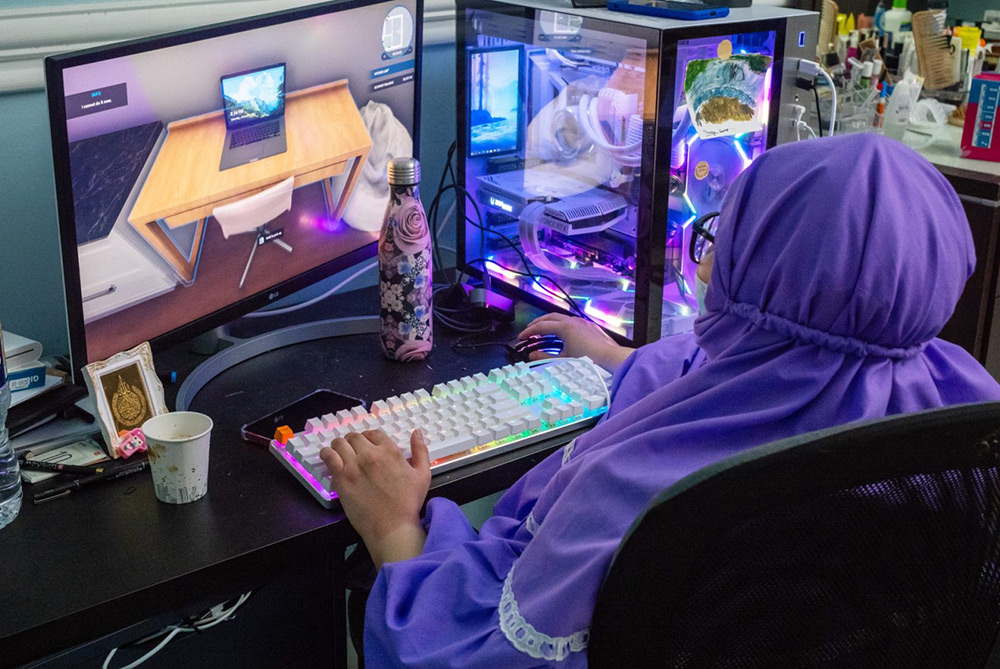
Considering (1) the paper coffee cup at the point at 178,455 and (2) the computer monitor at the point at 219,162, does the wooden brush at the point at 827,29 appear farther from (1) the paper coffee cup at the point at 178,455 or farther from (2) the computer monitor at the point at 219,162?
(1) the paper coffee cup at the point at 178,455

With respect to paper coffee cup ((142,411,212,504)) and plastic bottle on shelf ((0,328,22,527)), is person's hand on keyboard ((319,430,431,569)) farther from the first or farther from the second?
plastic bottle on shelf ((0,328,22,527))

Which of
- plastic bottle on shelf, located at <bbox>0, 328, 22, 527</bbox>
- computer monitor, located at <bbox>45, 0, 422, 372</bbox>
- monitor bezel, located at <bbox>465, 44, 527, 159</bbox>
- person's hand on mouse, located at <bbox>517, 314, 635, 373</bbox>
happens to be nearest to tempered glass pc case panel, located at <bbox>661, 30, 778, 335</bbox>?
person's hand on mouse, located at <bbox>517, 314, 635, 373</bbox>

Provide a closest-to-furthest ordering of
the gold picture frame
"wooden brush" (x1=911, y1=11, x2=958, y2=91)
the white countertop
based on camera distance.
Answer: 1. the gold picture frame
2. the white countertop
3. "wooden brush" (x1=911, y1=11, x2=958, y2=91)

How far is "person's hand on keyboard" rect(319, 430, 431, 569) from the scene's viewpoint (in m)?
1.02

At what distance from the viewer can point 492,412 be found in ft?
4.00

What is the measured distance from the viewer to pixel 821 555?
669mm

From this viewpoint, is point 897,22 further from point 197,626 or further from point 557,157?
point 197,626

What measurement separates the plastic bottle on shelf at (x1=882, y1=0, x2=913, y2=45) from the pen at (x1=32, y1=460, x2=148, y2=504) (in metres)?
2.48

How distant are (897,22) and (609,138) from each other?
1669mm

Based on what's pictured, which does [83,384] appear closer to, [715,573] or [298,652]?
[298,652]

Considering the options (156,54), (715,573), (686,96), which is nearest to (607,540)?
(715,573)

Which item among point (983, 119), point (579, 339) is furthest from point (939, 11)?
point (579, 339)

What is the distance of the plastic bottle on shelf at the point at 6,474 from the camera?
1004mm

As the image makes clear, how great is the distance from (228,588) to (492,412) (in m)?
0.39
